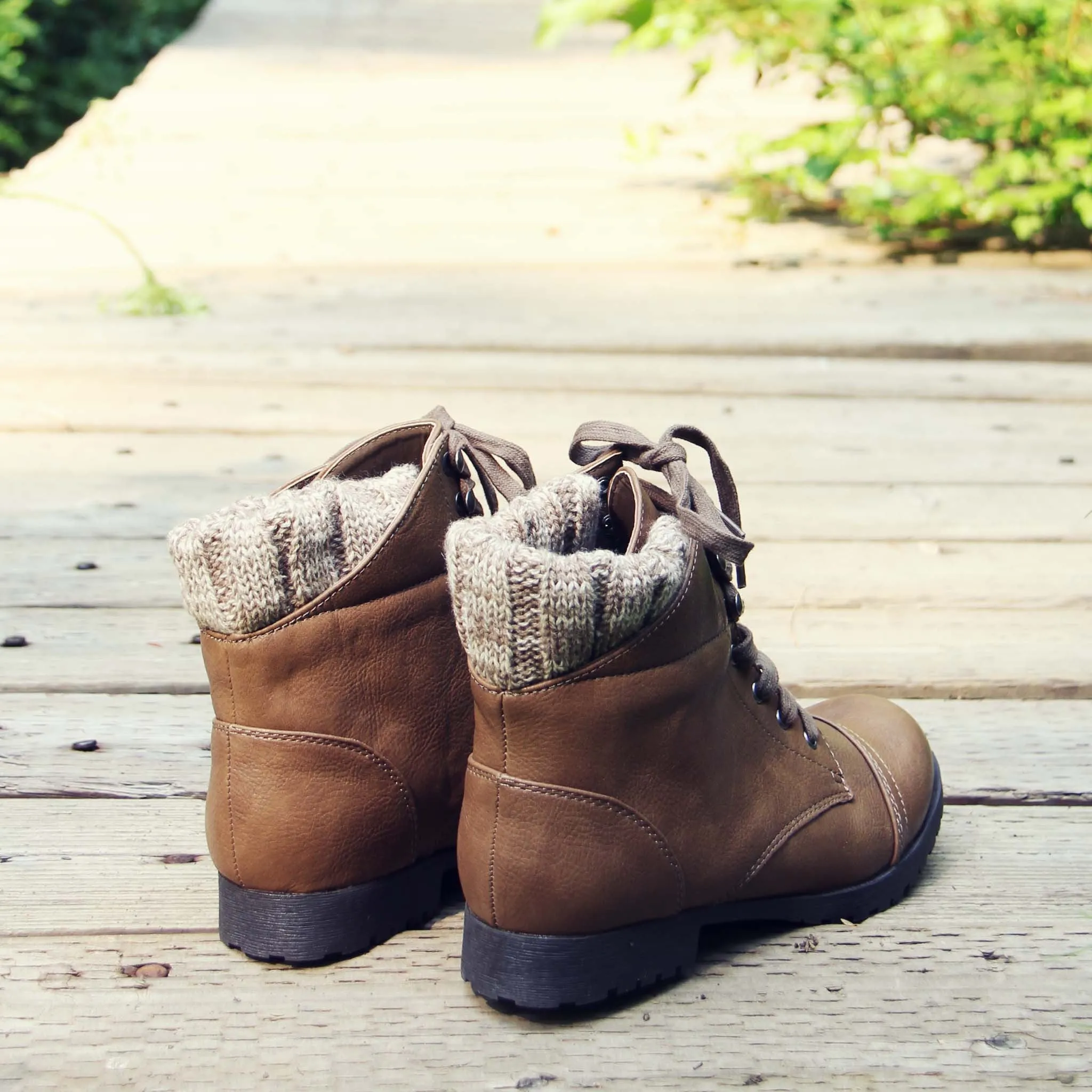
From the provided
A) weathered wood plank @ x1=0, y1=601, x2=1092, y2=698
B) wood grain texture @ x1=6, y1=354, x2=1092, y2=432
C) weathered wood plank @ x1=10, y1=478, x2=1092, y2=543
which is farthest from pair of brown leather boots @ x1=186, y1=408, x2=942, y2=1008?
wood grain texture @ x1=6, y1=354, x2=1092, y2=432

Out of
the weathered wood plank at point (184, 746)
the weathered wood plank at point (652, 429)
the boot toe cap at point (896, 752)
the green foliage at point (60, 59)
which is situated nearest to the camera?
the boot toe cap at point (896, 752)

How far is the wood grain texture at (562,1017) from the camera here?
35.4 inches

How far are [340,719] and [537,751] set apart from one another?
0.17 m

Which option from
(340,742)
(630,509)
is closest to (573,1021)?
(340,742)

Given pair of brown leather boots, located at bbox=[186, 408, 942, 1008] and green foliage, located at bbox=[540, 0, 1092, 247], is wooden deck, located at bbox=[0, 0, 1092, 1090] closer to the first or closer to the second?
pair of brown leather boots, located at bbox=[186, 408, 942, 1008]

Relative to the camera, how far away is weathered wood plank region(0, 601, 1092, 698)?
148 centimetres

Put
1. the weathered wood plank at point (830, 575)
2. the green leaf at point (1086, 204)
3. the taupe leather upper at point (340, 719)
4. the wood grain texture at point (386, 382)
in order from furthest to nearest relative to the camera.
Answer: the green leaf at point (1086, 204), the wood grain texture at point (386, 382), the weathered wood plank at point (830, 575), the taupe leather upper at point (340, 719)

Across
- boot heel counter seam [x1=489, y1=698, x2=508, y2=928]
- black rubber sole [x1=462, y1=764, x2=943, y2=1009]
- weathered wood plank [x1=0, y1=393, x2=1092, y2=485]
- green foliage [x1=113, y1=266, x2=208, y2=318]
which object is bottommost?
green foliage [x1=113, y1=266, x2=208, y2=318]

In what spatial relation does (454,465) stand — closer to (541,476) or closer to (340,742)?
(340,742)

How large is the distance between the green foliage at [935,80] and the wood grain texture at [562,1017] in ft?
7.31

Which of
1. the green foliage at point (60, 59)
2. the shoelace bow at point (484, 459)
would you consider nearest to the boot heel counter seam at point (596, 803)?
the shoelace bow at point (484, 459)

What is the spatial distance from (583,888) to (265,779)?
255 millimetres

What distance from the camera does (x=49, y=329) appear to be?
8.71ft

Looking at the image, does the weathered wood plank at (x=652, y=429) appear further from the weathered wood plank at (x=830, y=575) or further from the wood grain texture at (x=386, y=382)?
the weathered wood plank at (x=830, y=575)
